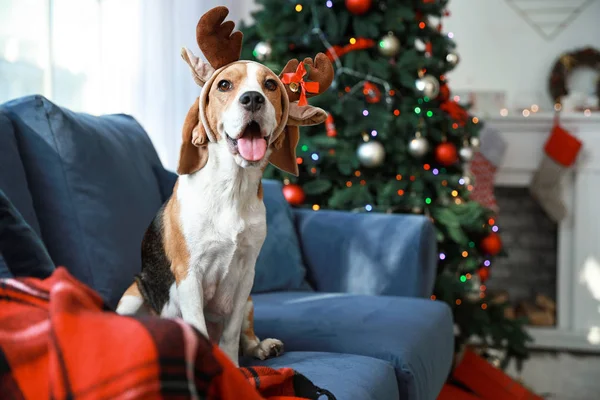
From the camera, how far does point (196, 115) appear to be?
1372 millimetres

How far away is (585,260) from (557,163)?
23.7 inches

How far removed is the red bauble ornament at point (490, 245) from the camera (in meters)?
3.05

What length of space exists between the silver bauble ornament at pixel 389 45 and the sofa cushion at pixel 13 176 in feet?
5.83

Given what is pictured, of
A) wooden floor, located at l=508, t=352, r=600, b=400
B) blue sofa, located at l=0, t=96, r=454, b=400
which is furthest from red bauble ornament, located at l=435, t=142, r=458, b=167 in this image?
wooden floor, located at l=508, t=352, r=600, b=400

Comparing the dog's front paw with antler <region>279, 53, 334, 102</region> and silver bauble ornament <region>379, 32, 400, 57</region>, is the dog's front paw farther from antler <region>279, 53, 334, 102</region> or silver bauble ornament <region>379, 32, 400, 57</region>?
silver bauble ornament <region>379, 32, 400, 57</region>

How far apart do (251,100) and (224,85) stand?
0.09 m

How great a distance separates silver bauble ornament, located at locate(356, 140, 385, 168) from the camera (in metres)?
2.87

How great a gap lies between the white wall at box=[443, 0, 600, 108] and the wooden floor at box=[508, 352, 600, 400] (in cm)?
164

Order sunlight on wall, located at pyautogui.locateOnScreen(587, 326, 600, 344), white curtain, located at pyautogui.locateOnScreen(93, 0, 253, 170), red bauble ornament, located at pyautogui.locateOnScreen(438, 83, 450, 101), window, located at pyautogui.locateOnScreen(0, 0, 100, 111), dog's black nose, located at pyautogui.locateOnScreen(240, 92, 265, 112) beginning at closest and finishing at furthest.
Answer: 1. dog's black nose, located at pyautogui.locateOnScreen(240, 92, 265, 112)
2. window, located at pyautogui.locateOnScreen(0, 0, 100, 111)
3. white curtain, located at pyautogui.locateOnScreen(93, 0, 253, 170)
4. red bauble ornament, located at pyautogui.locateOnScreen(438, 83, 450, 101)
5. sunlight on wall, located at pyautogui.locateOnScreen(587, 326, 600, 344)

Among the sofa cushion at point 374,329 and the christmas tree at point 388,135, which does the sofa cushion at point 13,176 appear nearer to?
the sofa cushion at point 374,329

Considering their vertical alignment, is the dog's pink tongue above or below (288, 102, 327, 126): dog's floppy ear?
below

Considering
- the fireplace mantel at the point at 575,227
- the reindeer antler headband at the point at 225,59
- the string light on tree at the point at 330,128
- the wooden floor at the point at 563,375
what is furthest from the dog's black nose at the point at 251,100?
the fireplace mantel at the point at 575,227

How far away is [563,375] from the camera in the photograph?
3.42m

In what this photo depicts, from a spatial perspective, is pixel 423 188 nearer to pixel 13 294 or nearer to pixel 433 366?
pixel 433 366
